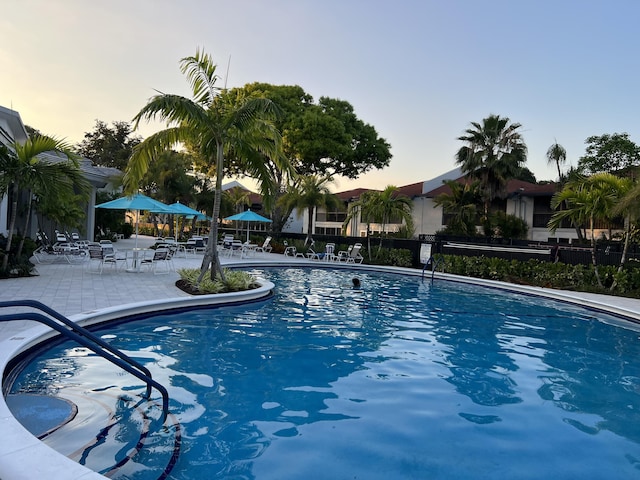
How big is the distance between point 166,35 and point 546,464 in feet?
50.5

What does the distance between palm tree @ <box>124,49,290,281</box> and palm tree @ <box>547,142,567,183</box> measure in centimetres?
2549

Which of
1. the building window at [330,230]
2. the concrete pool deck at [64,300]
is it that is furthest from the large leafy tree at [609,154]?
the concrete pool deck at [64,300]

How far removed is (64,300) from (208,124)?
467 cm

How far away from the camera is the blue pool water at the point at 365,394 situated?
371cm

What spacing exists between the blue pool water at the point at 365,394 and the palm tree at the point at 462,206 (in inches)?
693

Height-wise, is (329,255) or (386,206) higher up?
(386,206)

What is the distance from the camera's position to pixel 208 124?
400 inches

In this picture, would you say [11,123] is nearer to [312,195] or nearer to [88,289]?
[88,289]

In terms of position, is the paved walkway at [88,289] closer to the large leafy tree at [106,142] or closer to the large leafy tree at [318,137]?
the large leafy tree at [318,137]

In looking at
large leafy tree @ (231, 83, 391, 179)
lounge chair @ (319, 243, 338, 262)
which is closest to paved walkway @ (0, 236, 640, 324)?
lounge chair @ (319, 243, 338, 262)

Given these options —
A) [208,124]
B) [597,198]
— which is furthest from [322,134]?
[208,124]

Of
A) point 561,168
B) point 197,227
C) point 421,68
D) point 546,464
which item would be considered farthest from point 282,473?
point 197,227

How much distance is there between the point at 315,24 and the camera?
16500 millimetres

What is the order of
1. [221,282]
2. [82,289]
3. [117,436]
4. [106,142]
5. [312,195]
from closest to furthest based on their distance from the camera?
[117,436] < [82,289] < [221,282] < [312,195] < [106,142]
